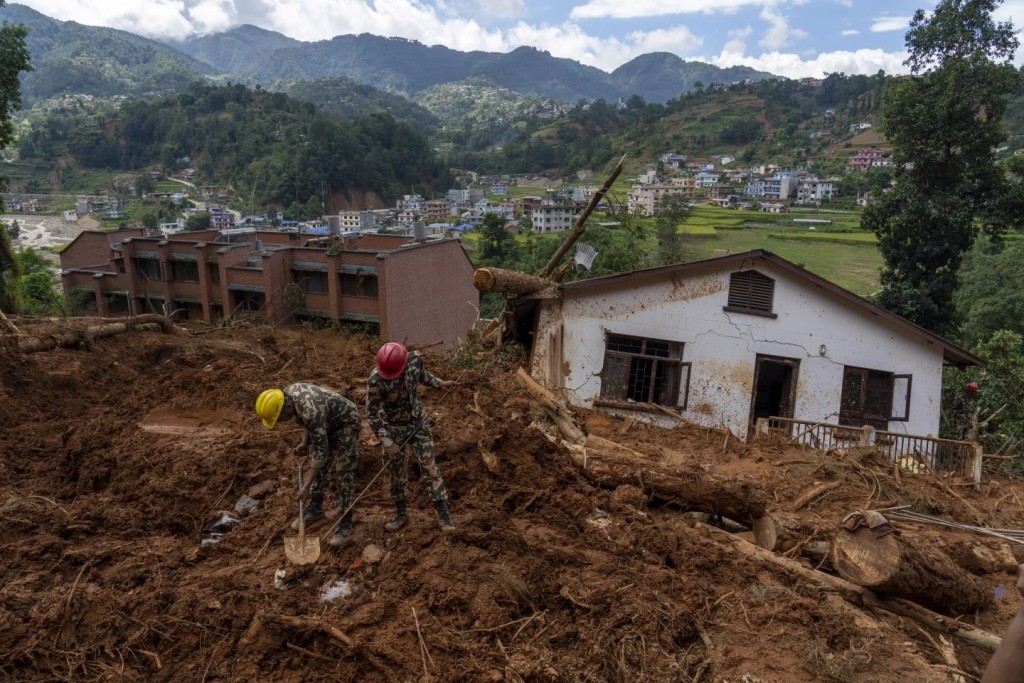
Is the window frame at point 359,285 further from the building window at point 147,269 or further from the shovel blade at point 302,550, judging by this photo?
the shovel blade at point 302,550

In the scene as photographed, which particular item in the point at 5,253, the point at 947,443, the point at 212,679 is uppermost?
the point at 5,253

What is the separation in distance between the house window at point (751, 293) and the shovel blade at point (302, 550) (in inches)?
365

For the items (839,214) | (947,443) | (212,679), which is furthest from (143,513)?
(839,214)

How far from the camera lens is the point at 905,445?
11.0 meters

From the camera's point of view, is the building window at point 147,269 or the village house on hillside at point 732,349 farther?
the building window at point 147,269

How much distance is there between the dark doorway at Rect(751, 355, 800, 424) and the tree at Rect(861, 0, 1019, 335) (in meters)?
8.97

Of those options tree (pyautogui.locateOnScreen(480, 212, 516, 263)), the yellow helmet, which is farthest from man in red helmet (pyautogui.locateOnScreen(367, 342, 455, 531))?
tree (pyautogui.locateOnScreen(480, 212, 516, 263))

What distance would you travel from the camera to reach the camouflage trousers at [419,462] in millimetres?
5438

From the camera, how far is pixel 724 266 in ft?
39.1

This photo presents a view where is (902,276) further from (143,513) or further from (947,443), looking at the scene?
(143,513)

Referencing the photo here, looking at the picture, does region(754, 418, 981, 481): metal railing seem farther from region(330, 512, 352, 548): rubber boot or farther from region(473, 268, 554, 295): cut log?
region(330, 512, 352, 548): rubber boot

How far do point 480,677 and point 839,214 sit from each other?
269 ft

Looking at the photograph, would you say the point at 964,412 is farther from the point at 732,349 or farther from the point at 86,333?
the point at 86,333

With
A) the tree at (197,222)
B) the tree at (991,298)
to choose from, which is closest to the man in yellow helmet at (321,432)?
the tree at (991,298)
